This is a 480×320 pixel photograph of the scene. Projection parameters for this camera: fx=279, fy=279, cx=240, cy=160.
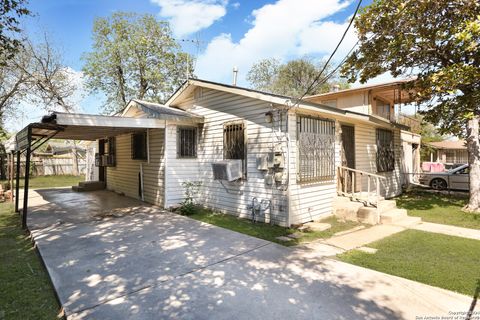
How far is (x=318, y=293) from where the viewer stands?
3244mm

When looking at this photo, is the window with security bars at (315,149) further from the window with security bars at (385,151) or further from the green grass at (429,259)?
the window with security bars at (385,151)

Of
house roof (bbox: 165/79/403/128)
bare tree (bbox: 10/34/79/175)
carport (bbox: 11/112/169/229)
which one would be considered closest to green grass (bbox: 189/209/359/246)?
house roof (bbox: 165/79/403/128)

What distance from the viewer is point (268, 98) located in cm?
618

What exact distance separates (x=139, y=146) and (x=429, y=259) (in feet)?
29.9

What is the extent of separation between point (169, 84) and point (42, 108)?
9.84m

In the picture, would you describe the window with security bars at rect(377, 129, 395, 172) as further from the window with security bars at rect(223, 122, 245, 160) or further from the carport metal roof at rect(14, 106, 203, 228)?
the carport metal roof at rect(14, 106, 203, 228)

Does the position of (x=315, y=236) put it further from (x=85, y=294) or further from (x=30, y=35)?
(x=30, y=35)

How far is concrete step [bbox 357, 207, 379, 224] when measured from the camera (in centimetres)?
664

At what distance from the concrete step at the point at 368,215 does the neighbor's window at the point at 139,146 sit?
707cm

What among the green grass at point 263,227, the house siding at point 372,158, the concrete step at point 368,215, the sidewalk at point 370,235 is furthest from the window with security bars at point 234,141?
the house siding at point 372,158

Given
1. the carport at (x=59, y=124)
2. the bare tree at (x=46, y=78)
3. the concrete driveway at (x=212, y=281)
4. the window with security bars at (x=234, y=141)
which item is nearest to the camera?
the concrete driveway at (x=212, y=281)

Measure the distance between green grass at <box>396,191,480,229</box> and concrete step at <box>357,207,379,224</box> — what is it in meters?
1.69

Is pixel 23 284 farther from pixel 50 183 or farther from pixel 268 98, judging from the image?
pixel 50 183

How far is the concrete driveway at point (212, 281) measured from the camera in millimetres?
2900
